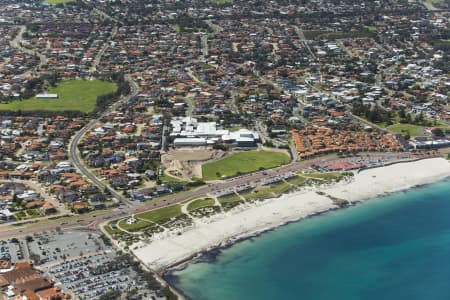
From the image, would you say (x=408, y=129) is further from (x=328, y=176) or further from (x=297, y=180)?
(x=297, y=180)

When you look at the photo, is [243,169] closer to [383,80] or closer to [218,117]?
[218,117]

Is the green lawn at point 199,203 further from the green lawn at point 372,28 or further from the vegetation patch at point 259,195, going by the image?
the green lawn at point 372,28

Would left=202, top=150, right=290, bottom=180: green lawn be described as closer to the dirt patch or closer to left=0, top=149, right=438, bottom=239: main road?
the dirt patch

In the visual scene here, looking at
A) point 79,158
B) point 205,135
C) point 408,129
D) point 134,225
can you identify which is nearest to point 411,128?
point 408,129

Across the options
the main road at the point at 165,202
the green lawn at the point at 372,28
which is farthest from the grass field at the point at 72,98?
the green lawn at the point at 372,28

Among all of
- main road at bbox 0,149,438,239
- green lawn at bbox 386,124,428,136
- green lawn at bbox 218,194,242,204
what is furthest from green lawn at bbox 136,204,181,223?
green lawn at bbox 386,124,428,136

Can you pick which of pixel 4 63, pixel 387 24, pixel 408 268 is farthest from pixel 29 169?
pixel 387 24
